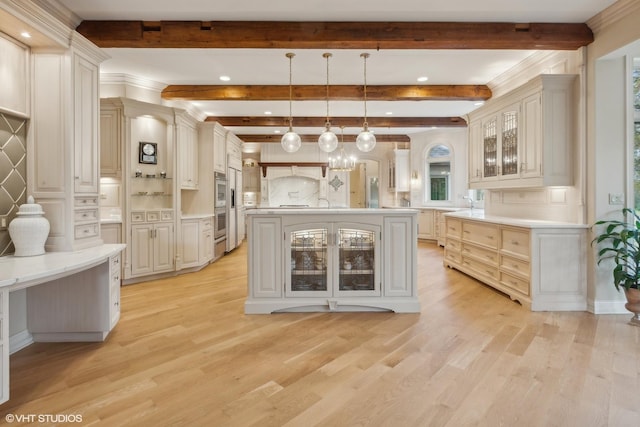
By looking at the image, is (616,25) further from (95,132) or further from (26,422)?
(26,422)

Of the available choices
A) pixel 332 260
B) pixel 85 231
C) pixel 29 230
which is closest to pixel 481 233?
pixel 332 260

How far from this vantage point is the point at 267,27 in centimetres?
310

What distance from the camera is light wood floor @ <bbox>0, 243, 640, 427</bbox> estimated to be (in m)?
1.72

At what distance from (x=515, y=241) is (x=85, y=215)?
14.4 ft

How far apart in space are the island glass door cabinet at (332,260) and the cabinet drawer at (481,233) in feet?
5.61

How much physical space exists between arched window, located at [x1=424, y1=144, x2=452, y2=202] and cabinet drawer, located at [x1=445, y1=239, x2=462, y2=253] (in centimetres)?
324

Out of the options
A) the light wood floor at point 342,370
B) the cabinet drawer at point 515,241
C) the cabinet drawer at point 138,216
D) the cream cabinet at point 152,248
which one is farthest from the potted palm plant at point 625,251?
the cabinet drawer at point 138,216

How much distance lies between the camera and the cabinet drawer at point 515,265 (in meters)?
3.36

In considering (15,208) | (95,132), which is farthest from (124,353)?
(95,132)

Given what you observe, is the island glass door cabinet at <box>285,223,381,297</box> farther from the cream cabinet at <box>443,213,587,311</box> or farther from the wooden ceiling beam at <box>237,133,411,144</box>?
the wooden ceiling beam at <box>237,133,411,144</box>

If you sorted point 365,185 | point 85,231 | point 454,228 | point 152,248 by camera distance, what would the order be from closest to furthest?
point 85,231, point 152,248, point 454,228, point 365,185

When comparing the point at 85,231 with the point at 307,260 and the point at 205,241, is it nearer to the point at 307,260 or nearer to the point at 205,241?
the point at 307,260

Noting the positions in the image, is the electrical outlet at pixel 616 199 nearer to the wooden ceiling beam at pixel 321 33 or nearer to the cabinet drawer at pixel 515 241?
the cabinet drawer at pixel 515 241

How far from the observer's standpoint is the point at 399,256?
321cm
